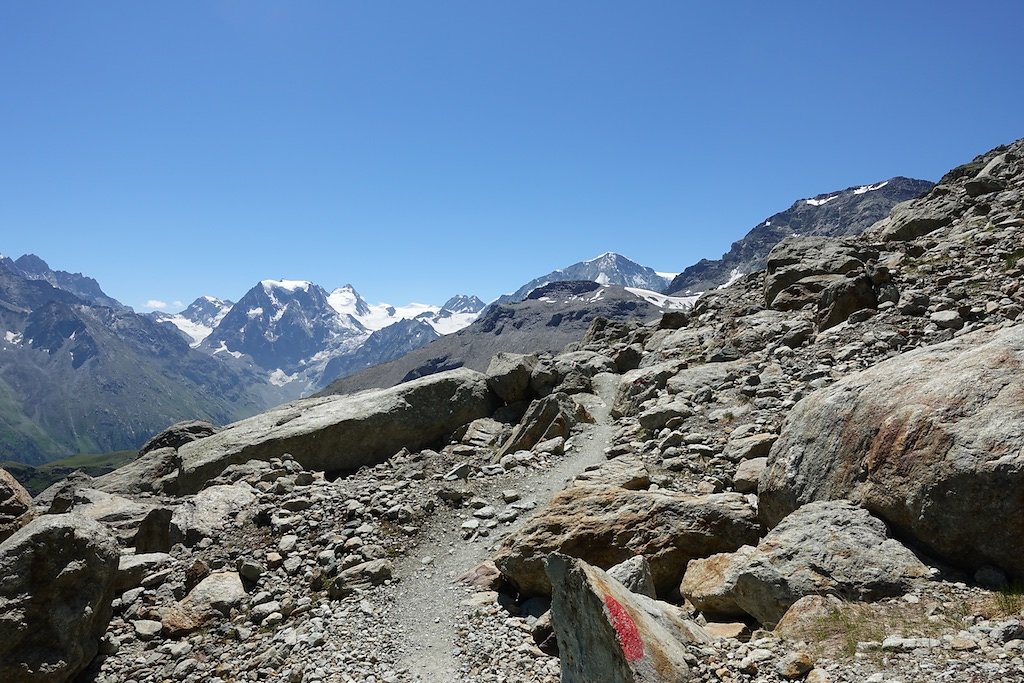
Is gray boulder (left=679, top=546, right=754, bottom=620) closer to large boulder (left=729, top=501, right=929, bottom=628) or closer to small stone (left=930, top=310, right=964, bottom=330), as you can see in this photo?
large boulder (left=729, top=501, right=929, bottom=628)

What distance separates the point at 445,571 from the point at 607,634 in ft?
32.1

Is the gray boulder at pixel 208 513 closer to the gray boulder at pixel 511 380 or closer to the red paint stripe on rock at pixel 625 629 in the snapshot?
the gray boulder at pixel 511 380

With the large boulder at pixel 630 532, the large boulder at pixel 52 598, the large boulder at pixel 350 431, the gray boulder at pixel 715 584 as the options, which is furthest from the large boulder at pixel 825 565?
the large boulder at pixel 350 431

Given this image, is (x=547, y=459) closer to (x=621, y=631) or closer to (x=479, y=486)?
(x=479, y=486)

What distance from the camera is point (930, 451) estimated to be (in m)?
10.2

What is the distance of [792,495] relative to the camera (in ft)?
41.1

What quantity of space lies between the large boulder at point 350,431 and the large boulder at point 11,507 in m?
11.5

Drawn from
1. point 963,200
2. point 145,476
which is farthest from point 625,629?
point 963,200

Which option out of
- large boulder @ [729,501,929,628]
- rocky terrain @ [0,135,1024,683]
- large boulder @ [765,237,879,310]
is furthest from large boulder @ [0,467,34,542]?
large boulder @ [765,237,879,310]

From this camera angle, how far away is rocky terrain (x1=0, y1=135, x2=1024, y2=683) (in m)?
9.03

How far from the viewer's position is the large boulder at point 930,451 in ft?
30.4

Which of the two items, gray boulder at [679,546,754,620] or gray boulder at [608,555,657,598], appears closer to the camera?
gray boulder at [679,546,754,620]

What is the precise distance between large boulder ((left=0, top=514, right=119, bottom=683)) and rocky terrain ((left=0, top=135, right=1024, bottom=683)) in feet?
0.17

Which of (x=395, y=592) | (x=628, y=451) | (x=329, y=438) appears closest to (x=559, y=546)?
(x=395, y=592)
